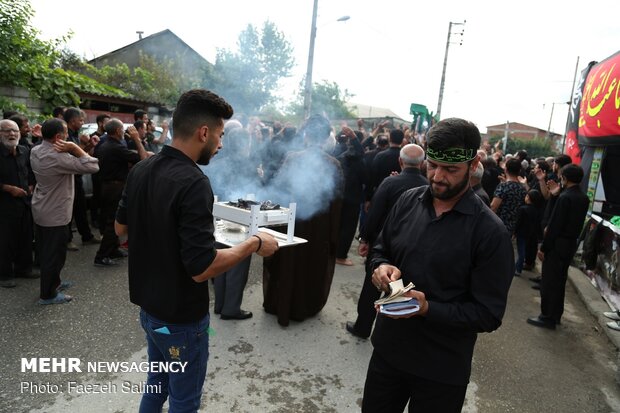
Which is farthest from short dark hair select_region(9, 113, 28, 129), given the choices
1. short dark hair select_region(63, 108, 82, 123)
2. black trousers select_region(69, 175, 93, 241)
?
black trousers select_region(69, 175, 93, 241)

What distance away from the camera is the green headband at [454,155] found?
182 centimetres

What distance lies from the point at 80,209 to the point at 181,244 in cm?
570

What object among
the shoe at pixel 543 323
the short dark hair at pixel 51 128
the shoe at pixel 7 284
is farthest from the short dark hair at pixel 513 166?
the shoe at pixel 7 284

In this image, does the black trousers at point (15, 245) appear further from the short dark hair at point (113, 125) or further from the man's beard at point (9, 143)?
the short dark hair at point (113, 125)

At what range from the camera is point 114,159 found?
602cm

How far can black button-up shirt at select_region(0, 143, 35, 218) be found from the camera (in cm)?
467

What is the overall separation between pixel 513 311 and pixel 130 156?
5.99 meters

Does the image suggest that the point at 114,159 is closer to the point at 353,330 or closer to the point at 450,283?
the point at 353,330

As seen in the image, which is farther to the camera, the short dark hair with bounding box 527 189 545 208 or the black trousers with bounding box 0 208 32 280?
the short dark hair with bounding box 527 189 545 208

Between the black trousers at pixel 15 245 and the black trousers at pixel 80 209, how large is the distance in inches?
53.1

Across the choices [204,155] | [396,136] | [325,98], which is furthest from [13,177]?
[325,98]

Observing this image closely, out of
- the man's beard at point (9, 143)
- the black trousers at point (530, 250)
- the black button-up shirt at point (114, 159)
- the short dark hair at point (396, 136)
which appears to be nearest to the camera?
the man's beard at point (9, 143)

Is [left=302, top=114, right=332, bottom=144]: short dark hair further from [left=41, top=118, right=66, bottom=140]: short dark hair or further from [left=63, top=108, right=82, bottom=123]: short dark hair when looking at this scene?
[left=63, top=108, right=82, bottom=123]: short dark hair

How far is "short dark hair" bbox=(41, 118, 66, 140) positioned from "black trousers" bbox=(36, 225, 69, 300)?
1.02 metres
